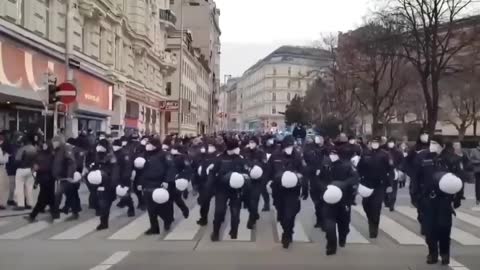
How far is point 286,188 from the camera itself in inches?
464

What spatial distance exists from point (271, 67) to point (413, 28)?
113988mm

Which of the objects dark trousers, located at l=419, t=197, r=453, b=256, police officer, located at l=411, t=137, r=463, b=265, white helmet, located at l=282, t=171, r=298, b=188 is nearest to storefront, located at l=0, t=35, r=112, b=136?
white helmet, located at l=282, t=171, r=298, b=188

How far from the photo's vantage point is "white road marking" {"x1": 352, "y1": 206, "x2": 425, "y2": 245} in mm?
11984

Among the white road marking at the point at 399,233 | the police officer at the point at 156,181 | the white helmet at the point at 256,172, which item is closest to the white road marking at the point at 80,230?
the police officer at the point at 156,181

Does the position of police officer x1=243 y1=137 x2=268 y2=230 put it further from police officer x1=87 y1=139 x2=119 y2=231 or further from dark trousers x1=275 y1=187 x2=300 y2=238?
police officer x1=87 y1=139 x2=119 y2=231

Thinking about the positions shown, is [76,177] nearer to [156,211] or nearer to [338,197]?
[156,211]

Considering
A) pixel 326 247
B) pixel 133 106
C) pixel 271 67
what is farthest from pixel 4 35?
pixel 271 67

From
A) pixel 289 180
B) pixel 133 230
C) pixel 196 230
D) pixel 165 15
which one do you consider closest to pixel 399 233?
pixel 289 180

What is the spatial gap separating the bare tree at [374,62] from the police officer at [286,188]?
89.9 ft

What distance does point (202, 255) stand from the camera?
10.3 m

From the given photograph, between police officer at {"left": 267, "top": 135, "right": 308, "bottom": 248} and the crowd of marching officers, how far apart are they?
0.7 inches

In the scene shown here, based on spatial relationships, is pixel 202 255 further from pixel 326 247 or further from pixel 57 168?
pixel 57 168

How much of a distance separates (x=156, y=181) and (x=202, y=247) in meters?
1.98

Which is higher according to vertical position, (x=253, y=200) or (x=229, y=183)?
(x=229, y=183)
